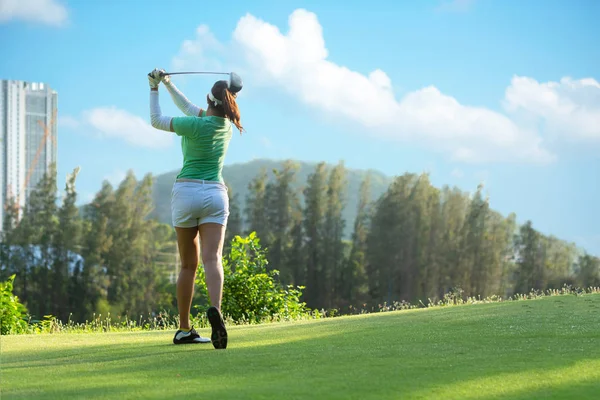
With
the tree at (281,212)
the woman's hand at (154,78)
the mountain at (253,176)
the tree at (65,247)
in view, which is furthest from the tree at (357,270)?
the mountain at (253,176)

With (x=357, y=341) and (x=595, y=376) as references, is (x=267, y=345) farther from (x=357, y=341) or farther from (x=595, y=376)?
(x=595, y=376)

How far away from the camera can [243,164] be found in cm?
17012

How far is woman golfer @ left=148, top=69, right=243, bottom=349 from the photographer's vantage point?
5297 mm

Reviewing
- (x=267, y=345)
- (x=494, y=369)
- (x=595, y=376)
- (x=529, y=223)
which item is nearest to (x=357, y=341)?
(x=267, y=345)

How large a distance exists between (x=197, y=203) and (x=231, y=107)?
2.45 feet

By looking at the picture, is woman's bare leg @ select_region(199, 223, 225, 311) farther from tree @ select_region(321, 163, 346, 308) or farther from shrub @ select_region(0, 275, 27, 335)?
tree @ select_region(321, 163, 346, 308)

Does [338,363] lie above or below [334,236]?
below

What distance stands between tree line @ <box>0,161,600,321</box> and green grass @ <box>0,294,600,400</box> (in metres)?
46.4

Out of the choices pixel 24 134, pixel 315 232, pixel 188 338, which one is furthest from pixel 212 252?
pixel 24 134

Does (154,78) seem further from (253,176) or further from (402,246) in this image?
(253,176)

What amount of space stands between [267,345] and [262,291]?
543cm

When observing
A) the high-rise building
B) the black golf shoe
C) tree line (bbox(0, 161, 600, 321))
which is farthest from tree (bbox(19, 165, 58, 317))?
the black golf shoe

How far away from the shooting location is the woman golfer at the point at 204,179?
530 cm

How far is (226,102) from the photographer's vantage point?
17.7 feet
